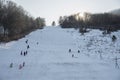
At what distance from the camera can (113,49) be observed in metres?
49.6

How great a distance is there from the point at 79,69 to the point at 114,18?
3325 inches

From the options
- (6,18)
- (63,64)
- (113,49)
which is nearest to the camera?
(63,64)

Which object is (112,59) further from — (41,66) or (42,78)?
(42,78)

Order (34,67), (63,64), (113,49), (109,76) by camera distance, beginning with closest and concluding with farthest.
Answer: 1. (109,76)
2. (34,67)
3. (63,64)
4. (113,49)

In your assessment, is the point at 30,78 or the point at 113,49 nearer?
the point at 30,78

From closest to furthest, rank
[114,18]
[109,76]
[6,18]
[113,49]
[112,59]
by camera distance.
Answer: [109,76] < [112,59] < [113,49] < [6,18] < [114,18]

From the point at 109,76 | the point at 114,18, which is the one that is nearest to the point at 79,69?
the point at 109,76

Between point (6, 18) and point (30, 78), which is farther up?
point (6, 18)

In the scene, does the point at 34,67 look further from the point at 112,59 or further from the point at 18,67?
the point at 112,59

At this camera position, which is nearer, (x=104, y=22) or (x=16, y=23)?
(x=16, y=23)

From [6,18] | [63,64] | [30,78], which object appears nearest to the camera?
[30,78]

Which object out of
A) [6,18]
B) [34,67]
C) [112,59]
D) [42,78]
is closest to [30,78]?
[42,78]

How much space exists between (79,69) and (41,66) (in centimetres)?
574

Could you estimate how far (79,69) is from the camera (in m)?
34.2
